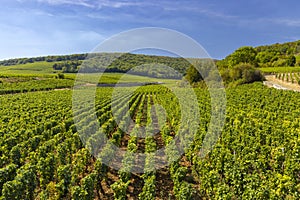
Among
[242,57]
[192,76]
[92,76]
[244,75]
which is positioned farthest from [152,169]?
[242,57]

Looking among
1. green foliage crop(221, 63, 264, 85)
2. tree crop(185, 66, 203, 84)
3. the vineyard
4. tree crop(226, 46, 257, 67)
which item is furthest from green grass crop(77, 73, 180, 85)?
the vineyard

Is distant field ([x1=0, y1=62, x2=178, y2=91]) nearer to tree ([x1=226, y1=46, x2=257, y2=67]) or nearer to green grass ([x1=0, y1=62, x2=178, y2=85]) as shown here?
green grass ([x1=0, y1=62, x2=178, y2=85])

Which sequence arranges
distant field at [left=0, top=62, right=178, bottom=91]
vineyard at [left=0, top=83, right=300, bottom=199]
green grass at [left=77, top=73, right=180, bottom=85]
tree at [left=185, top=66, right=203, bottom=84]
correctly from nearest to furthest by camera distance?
vineyard at [left=0, top=83, right=300, bottom=199]
green grass at [left=77, top=73, right=180, bottom=85]
distant field at [left=0, top=62, right=178, bottom=91]
tree at [left=185, top=66, right=203, bottom=84]

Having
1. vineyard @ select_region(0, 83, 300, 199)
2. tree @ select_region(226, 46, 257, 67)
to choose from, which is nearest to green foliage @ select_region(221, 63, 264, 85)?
tree @ select_region(226, 46, 257, 67)

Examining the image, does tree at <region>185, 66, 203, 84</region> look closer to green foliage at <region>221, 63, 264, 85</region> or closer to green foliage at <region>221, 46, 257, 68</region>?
green foliage at <region>221, 63, 264, 85</region>

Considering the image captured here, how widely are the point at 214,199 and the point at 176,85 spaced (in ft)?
214

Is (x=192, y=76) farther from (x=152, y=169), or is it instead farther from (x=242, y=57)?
(x=152, y=169)

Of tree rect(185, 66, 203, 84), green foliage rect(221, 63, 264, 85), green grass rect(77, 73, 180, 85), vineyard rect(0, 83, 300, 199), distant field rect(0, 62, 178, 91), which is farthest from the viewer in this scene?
tree rect(185, 66, 203, 84)

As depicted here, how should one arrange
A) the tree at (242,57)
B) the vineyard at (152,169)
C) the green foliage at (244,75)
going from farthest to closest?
the tree at (242,57) → the green foliage at (244,75) → the vineyard at (152,169)

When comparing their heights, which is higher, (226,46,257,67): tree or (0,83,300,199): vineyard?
(226,46,257,67): tree

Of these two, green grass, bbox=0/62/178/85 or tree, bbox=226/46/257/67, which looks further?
tree, bbox=226/46/257/67

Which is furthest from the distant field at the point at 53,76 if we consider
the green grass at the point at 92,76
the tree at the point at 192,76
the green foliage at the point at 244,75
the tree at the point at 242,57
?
the tree at the point at 242,57

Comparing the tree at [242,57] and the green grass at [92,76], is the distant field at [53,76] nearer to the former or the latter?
the green grass at [92,76]

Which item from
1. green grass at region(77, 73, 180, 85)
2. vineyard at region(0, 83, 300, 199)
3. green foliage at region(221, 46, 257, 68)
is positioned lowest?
vineyard at region(0, 83, 300, 199)
